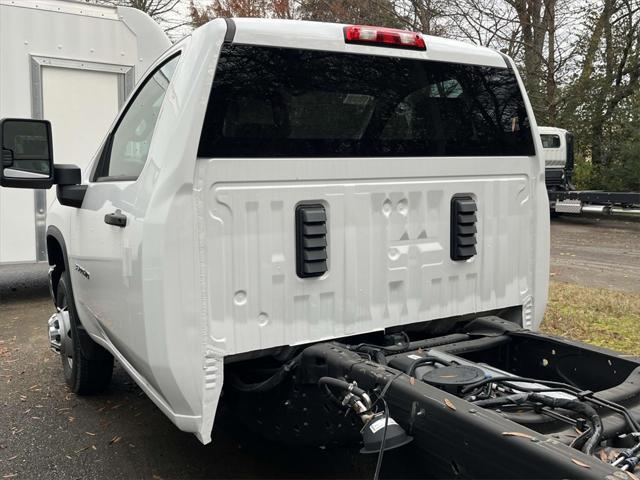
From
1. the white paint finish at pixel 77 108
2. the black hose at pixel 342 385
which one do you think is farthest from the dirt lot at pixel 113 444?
the white paint finish at pixel 77 108

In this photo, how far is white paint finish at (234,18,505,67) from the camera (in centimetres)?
264

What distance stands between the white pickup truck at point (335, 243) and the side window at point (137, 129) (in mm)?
19

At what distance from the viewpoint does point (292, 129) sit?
276 cm

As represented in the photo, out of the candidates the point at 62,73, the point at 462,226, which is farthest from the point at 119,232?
the point at 62,73

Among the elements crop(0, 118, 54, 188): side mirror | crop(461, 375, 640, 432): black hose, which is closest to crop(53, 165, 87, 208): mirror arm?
crop(0, 118, 54, 188): side mirror

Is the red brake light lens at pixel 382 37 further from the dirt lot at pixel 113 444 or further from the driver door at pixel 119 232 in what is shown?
the dirt lot at pixel 113 444

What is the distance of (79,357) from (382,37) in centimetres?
291

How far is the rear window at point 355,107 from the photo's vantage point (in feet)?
8.60

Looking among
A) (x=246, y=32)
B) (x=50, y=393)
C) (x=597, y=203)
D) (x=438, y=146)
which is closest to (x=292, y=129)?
(x=246, y=32)

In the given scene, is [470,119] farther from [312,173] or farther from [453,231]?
[312,173]

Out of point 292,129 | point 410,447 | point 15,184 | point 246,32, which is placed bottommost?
point 410,447

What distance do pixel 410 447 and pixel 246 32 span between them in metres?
1.73

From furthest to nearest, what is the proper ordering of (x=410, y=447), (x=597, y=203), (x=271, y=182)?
(x=597, y=203), (x=271, y=182), (x=410, y=447)

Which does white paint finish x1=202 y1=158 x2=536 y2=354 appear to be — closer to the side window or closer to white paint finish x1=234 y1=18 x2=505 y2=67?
white paint finish x1=234 y1=18 x2=505 y2=67
